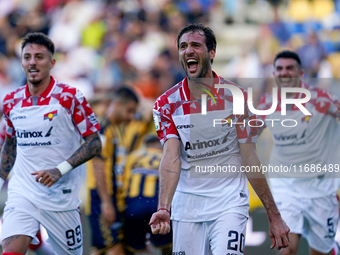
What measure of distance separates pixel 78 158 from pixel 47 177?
386 mm

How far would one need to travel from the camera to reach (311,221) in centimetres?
647

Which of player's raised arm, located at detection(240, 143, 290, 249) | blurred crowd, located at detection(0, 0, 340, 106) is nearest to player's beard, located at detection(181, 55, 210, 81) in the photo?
player's raised arm, located at detection(240, 143, 290, 249)

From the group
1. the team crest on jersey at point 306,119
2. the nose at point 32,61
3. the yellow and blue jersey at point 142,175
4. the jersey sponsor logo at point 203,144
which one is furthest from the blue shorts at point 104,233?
the jersey sponsor logo at point 203,144

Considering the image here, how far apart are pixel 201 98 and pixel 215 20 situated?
902 cm

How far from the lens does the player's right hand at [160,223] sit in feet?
13.7

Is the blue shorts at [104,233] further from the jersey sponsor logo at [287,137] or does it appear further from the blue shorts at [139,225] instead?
the jersey sponsor logo at [287,137]

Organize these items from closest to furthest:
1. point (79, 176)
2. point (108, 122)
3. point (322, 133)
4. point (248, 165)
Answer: point (248, 165) → point (79, 176) → point (322, 133) → point (108, 122)

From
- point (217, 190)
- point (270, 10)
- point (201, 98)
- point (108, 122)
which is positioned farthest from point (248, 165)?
point (270, 10)

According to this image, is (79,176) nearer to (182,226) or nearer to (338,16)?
(182,226)

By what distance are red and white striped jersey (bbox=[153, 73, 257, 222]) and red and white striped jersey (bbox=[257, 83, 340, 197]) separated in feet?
5.34

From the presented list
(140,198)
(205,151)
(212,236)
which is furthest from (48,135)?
(212,236)

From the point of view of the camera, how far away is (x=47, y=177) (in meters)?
5.25

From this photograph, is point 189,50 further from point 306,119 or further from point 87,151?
point 306,119

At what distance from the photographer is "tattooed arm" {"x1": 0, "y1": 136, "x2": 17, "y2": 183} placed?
5844 mm
